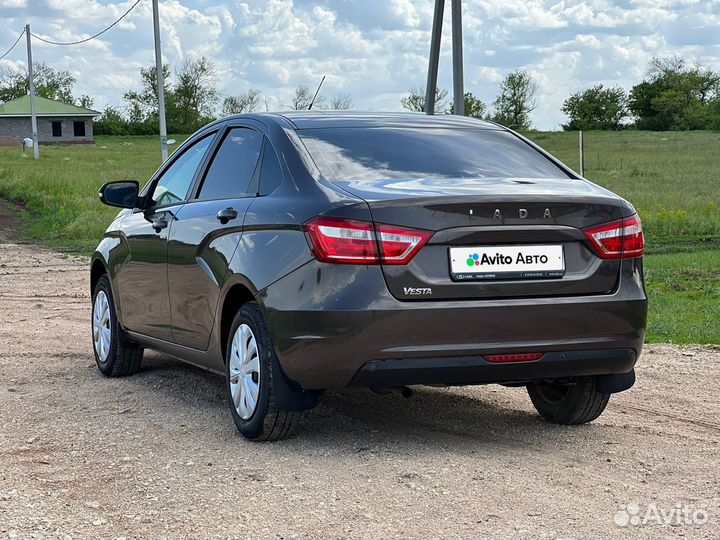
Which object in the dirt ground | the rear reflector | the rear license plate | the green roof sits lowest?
the dirt ground

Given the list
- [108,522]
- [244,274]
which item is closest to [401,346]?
[244,274]

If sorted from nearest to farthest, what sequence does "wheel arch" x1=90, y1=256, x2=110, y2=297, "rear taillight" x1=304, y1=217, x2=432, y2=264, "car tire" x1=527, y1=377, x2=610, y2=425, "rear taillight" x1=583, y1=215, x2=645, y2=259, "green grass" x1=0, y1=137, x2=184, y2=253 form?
"rear taillight" x1=304, y1=217, x2=432, y2=264, "rear taillight" x1=583, y1=215, x2=645, y2=259, "car tire" x1=527, y1=377, x2=610, y2=425, "wheel arch" x1=90, y1=256, x2=110, y2=297, "green grass" x1=0, y1=137, x2=184, y2=253

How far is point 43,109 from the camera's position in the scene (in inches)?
4136

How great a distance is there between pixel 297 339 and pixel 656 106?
9525 cm

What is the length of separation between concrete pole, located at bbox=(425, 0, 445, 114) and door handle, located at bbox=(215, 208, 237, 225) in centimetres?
1255

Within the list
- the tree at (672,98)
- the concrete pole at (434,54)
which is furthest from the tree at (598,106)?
the concrete pole at (434,54)

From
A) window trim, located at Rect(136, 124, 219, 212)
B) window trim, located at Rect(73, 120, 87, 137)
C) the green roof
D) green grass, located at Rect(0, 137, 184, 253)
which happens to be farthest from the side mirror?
window trim, located at Rect(73, 120, 87, 137)

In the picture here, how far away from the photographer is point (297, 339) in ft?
17.7

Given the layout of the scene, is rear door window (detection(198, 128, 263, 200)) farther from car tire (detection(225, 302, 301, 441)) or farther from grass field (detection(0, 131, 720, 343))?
grass field (detection(0, 131, 720, 343))

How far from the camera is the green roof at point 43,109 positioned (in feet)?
341

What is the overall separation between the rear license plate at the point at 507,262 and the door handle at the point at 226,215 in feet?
4.56

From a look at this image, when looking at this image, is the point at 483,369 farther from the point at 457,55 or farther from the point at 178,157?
the point at 457,55

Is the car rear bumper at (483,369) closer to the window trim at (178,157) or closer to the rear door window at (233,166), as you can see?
the rear door window at (233,166)

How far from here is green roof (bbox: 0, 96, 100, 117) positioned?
104 m
